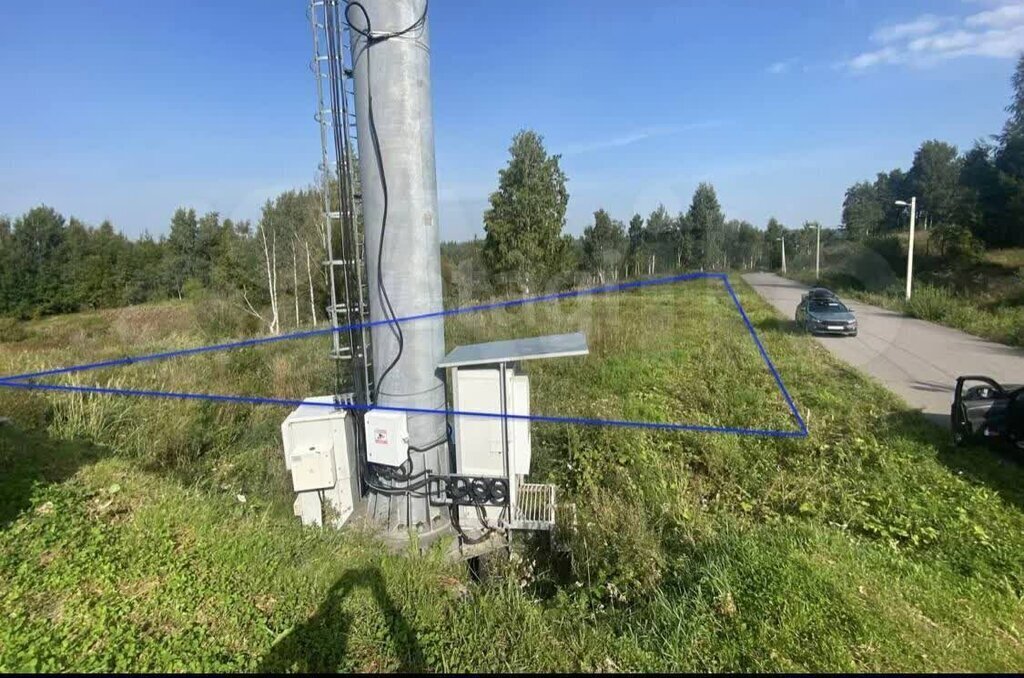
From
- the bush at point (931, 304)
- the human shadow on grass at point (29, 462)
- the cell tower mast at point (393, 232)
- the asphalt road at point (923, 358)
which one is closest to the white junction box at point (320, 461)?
the cell tower mast at point (393, 232)

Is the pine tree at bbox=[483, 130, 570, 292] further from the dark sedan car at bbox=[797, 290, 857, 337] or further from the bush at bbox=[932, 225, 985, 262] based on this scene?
the bush at bbox=[932, 225, 985, 262]

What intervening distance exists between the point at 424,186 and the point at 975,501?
18.9ft

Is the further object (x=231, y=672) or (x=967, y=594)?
(x=967, y=594)

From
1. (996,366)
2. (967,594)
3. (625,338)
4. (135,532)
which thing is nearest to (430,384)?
(135,532)

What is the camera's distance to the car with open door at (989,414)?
4.87 metres

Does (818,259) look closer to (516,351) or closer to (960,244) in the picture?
(960,244)

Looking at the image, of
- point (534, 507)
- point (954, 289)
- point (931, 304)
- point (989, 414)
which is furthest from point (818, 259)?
point (534, 507)

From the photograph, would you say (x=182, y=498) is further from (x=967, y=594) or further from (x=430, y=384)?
(x=967, y=594)

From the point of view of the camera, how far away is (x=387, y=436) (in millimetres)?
4035

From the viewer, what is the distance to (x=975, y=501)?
4406 mm

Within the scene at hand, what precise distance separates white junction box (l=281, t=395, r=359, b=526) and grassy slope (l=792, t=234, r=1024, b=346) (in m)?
14.8

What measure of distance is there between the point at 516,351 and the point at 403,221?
145 cm

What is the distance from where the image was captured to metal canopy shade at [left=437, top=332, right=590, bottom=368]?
3.92m

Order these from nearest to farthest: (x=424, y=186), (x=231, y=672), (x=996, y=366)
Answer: (x=231, y=672), (x=424, y=186), (x=996, y=366)
